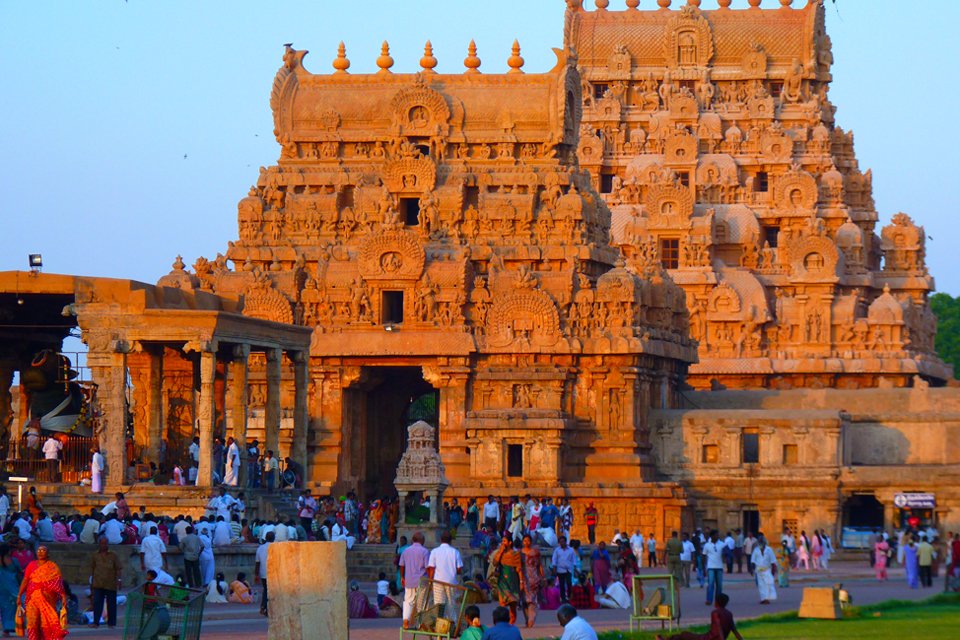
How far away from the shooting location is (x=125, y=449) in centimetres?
5275

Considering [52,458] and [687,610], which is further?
[52,458]

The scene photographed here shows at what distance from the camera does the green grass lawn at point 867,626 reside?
3847cm

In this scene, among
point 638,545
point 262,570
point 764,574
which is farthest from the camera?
point 638,545

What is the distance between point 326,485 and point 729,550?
1171 cm

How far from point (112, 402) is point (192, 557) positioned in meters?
9.69

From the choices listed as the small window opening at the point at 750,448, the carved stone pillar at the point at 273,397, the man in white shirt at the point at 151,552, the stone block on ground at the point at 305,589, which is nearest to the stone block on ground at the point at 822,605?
the man in white shirt at the point at 151,552

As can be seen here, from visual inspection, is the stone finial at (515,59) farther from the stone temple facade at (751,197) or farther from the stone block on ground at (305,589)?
the stone block on ground at (305,589)

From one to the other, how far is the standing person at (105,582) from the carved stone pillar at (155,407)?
642 inches

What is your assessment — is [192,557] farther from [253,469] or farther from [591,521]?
[591,521]

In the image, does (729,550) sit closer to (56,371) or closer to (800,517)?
(800,517)

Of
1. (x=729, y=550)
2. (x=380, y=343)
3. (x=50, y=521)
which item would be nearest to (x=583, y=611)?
(x=50, y=521)

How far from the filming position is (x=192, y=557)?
43781 mm

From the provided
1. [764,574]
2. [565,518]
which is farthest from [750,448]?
[764,574]

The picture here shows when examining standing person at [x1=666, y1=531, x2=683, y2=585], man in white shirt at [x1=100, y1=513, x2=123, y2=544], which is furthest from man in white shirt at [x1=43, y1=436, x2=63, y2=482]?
standing person at [x1=666, y1=531, x2=683, y2=585]
